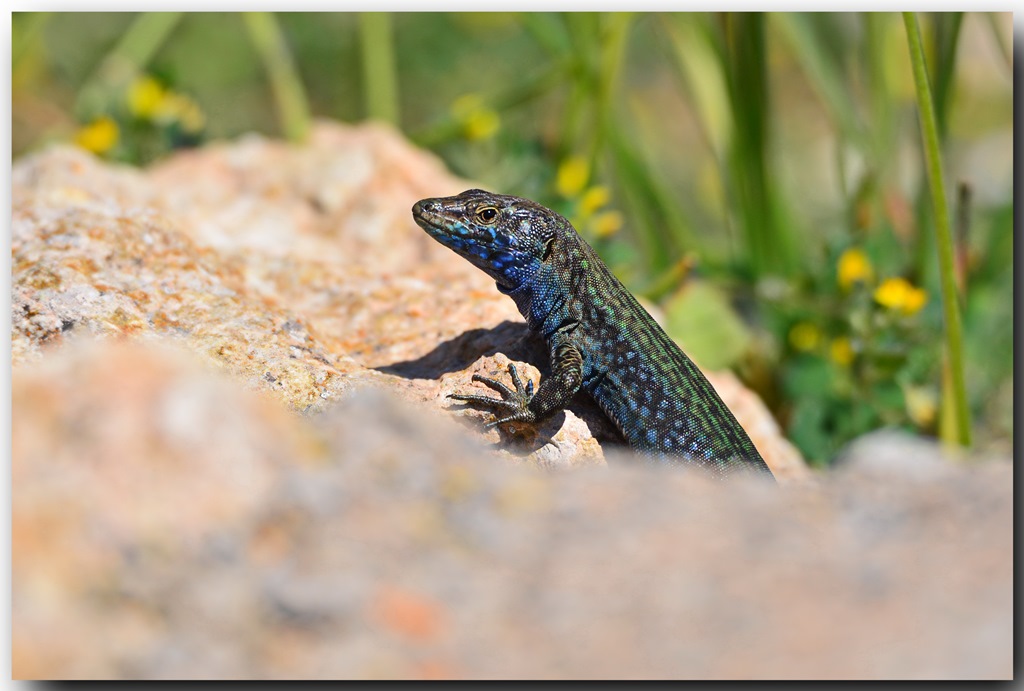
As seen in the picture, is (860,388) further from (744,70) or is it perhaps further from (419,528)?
(419,528)

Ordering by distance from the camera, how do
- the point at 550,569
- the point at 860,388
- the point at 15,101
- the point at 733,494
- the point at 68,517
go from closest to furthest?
the point at 68,517 < the point at 550,569 < the point at 733,494 < the point at 860,388 < the point at 15,101

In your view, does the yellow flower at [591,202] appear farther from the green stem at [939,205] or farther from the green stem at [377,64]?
the green stem at [939,205]

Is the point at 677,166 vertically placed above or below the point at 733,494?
above

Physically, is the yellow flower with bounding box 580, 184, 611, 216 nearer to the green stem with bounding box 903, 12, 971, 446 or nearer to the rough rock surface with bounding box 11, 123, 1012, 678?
the green stem with bounding box 903, 12, 971, 446

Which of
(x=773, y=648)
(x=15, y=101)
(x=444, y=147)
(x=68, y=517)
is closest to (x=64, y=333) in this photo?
(x=68, y=517)

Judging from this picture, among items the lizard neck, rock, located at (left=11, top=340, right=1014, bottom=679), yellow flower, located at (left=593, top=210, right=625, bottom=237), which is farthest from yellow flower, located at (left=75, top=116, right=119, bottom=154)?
rock, located at (left=11, top=340, right=1014, bottom=679)

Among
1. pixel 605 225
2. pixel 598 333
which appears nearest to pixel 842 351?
pixel 605 225
